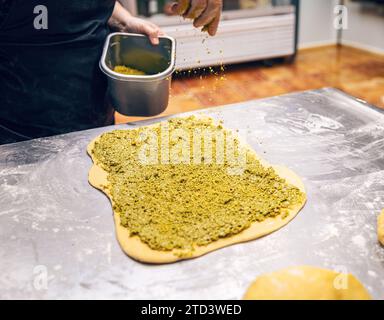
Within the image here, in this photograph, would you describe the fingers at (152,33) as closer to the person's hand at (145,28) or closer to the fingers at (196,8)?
the person's hand at (145,28)

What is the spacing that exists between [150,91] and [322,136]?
1.91ft

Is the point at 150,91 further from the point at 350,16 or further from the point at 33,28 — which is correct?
the point at 350,16

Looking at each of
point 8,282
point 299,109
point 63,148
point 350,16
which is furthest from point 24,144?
point 350,16

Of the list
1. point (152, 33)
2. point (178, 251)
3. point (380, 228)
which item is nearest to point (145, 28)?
point (152, 33)

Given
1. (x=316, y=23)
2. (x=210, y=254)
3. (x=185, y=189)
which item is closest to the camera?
(x=210, y=254)

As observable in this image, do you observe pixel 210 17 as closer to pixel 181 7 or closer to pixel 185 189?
pixel 181 7

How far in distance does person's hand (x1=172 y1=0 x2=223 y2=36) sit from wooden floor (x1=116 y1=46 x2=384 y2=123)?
5.22ft

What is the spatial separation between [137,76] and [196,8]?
31 centimetres

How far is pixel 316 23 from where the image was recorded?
4.03 m

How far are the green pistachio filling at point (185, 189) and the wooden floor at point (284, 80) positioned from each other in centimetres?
143

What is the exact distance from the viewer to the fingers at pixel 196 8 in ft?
3.66

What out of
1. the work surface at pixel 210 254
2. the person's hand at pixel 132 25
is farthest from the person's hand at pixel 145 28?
the work surface at pixel 210 254

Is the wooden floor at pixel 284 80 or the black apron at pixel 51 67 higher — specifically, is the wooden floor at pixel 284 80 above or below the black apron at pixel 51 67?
below

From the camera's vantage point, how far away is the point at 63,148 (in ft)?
4.32
